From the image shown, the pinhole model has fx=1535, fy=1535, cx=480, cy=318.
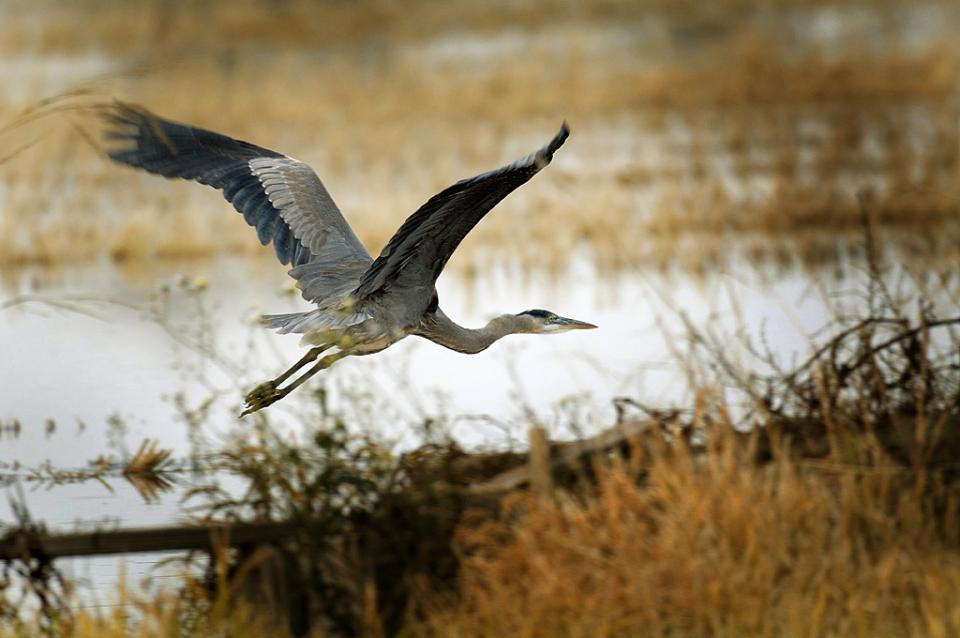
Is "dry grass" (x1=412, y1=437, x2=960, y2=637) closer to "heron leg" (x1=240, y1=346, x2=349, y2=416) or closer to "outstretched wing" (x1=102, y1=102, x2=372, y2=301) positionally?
"heron leg" (x1=240, y1=346, x2=349, y2=416)

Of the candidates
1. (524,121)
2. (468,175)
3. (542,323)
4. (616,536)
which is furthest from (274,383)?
(524,121)

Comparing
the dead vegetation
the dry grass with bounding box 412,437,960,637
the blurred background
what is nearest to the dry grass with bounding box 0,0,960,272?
the blurred background

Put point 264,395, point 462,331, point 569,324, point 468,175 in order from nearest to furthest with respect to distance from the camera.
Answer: point 264,395 → point 462,331 → point 569,324 → point 468,175

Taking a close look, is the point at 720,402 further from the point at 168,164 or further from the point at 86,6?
the point at 86,6

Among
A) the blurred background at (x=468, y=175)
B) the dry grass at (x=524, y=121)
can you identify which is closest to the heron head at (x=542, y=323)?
the blurred background at (x=468, y=175)

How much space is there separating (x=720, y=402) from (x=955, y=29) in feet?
58.8

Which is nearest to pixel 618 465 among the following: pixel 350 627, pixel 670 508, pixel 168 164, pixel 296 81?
pixel 670 508

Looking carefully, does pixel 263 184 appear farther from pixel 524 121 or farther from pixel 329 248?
pixel 524 121

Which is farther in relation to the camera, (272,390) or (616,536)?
(272,390)

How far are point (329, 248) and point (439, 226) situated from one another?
3.32 feet

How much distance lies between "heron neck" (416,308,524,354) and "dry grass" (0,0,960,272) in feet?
8.80

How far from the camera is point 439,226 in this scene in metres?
5.11

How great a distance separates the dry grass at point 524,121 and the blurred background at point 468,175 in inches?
2.0

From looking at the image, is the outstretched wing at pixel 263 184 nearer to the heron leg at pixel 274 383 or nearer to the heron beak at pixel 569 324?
the heron leg at pixel 274 383
